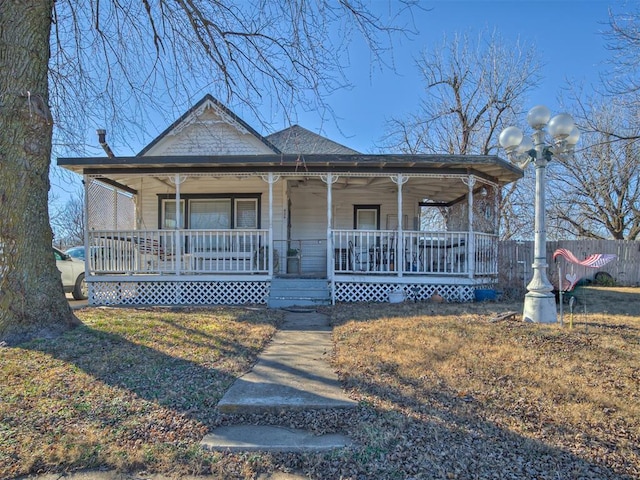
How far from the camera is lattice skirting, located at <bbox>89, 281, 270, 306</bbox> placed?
386 inches

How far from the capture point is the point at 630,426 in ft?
9.79

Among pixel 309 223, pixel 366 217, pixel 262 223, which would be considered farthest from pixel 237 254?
pixel 366 217

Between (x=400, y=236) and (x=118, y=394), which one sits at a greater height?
(x=400, y=236)

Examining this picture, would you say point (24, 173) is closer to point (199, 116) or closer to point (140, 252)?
point (140, 252)

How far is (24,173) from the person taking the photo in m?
5.46

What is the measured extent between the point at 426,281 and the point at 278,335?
4.79 meters

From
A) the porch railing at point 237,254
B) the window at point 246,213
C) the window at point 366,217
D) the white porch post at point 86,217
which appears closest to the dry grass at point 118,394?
the porch railing at point 237,254

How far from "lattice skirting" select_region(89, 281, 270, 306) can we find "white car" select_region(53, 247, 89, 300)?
2.49 meters

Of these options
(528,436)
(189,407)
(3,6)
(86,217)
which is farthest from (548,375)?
(86,217)

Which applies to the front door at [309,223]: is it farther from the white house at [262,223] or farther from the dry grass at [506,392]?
the dry grass at [506,392]

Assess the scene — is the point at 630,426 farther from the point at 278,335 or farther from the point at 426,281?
the point at 426,281

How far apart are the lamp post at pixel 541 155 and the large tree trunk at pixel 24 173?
7171 millimetres

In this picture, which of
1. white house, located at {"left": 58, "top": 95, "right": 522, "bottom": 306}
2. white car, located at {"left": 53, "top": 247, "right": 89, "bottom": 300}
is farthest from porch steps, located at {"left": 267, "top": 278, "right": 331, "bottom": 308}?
white car, located at {"left": 53, "top": 247, "right": 89, "bottom": 300}

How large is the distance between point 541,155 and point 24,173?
783 centimetres
